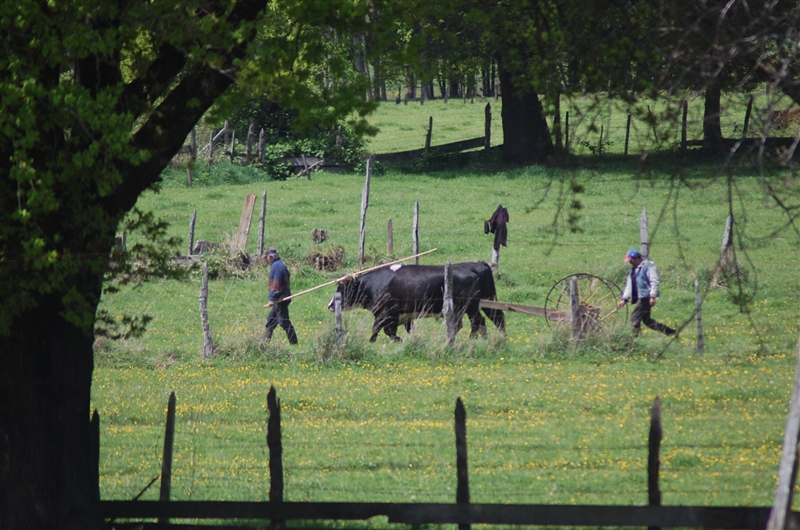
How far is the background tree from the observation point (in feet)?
19.9

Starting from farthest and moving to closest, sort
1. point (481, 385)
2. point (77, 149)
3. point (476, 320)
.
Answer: point (476, 320), point (481, 385), point (77, 149)

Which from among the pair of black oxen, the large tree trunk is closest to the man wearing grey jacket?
the pair of black oxen

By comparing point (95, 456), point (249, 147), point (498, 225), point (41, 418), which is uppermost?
point (249, 147)

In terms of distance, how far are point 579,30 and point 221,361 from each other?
29.6 ft

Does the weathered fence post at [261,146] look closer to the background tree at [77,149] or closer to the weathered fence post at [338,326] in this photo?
the weathered fence post at [338,326]

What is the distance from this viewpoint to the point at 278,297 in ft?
57.4

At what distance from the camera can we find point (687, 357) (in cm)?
1502

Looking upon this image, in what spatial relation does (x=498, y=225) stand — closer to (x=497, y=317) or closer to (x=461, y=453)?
(x=497, y=317)

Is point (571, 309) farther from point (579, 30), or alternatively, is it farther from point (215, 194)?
point (215, 194)

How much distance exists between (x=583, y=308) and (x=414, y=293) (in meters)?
3.43

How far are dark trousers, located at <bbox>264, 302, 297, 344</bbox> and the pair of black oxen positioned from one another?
2.91ft

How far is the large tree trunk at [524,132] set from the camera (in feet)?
118

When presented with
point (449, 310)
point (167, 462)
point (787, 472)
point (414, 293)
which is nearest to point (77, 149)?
point (167, 462)

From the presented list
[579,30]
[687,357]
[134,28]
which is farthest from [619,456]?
[134,28]
